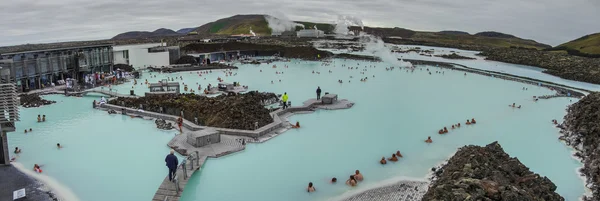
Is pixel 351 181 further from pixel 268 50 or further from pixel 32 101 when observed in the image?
pixel 268 50

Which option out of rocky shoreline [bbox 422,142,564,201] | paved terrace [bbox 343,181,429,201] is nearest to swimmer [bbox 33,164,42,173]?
paved terrace [bbox 343,181,429,201]

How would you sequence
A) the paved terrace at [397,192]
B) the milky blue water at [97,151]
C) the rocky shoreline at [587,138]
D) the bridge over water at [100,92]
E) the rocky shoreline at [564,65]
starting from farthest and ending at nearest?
the rocky shoreline at [564,65], the bridge over water at [100,92], the rocky shoreline at [587,138], the milky blue water at [97,151], the paved terrace at [397,192]

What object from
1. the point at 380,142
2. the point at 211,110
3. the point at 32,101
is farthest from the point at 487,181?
the point at 32,101

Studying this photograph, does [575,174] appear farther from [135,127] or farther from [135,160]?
[135,127]

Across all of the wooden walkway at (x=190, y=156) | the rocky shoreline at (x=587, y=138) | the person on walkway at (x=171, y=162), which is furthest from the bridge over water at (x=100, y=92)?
the rocky shoreline at (x=587, y=138)

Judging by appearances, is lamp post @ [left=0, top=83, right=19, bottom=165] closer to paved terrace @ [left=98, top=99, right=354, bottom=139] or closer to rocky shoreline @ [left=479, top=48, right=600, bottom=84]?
paved terrace @ [left=98, top=99, right=354, bottom=139]

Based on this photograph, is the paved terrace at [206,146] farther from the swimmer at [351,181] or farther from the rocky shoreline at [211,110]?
the swimmer at [351,181]
